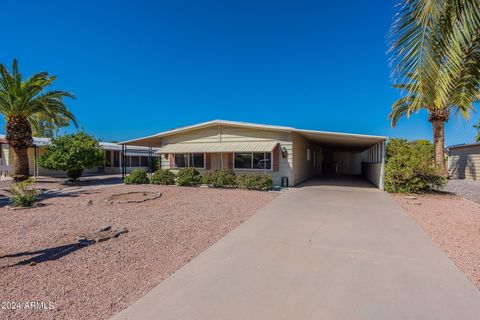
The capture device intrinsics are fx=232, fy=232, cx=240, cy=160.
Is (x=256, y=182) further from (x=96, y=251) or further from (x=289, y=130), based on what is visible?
(x=96, y=251)

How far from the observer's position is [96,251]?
14.7 feet

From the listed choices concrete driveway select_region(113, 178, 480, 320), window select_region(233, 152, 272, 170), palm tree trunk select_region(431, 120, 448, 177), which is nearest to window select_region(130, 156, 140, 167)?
window select_region(233, 152, 272, 170)

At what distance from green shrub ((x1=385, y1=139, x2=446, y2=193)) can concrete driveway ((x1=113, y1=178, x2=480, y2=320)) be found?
257 inches

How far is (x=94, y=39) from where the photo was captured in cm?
1648

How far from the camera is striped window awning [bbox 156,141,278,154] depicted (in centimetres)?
1342

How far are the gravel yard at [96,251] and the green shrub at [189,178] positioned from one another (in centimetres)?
547

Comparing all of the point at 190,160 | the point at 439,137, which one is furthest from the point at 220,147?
the point at 439,137

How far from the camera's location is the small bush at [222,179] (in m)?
13.2

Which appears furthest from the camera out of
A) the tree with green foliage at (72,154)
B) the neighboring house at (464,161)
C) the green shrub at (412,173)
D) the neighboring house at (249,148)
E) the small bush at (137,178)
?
the neighboring house at (464,161)

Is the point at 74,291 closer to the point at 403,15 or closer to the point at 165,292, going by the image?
the point at 165,292

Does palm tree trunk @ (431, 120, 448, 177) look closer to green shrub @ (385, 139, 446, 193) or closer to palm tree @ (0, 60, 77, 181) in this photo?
green shrub @ (385, 139, 446, 193)

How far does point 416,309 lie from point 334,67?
22682 millimetres

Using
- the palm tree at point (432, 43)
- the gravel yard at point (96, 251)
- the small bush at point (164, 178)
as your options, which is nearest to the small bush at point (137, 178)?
the small bush at point (164, 178)

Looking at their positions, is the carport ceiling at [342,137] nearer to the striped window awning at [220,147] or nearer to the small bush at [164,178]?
the striped window awning at [220,147]
